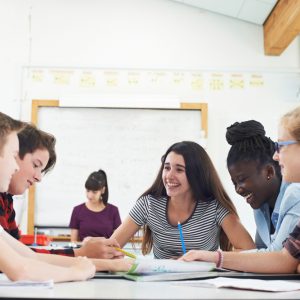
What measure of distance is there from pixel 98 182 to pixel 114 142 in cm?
55

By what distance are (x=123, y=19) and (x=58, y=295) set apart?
166 inches

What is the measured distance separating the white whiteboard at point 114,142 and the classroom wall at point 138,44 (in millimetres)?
266

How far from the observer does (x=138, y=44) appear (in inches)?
187

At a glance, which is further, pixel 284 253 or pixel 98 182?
pixel 98 182

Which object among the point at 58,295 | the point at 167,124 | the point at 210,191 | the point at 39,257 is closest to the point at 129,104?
the point at 167,124

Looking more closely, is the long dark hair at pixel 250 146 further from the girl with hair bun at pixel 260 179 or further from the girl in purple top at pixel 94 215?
the girl in purple top at pixel 94 215

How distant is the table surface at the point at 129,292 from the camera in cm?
84

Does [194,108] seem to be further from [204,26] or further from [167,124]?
[204,26]

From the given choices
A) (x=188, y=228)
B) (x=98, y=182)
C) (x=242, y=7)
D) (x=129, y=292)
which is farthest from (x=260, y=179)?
(x=242, y=7)

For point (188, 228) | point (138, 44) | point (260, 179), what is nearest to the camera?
point (260, 179)

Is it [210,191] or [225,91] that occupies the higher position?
[225,91]

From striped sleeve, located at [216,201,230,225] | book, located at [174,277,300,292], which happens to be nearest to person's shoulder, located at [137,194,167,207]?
striped sleeve, located at [216,201,230,225]

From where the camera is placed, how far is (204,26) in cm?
477

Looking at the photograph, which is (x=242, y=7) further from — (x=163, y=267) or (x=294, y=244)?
(x=163, y=267)
